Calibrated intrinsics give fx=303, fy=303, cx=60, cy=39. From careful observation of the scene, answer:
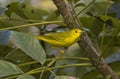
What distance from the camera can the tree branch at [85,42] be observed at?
0.64m

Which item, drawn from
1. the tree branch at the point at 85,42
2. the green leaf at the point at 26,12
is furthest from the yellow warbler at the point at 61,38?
the green leaf at the point at 26,12

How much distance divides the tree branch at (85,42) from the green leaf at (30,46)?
0.10 meters

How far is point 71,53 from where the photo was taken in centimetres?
102

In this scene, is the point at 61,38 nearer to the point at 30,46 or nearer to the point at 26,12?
the point at 30,46

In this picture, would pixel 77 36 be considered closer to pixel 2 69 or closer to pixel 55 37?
pixel 55 37

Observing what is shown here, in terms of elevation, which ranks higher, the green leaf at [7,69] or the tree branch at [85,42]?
the green leaf at [7,69]

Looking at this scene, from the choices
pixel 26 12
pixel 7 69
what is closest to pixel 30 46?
pixel 7 69

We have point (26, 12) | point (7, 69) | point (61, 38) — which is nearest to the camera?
point (7, 69)

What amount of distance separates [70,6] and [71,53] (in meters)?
0.37

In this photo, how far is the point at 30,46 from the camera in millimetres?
573

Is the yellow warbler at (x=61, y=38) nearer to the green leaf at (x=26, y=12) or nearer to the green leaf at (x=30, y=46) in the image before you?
the green leaf at (x=30, y=46)

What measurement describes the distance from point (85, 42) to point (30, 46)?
0.52 feet

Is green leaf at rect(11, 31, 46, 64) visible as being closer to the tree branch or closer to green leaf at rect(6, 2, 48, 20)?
the tree branch

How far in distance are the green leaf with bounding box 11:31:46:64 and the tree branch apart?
0.10 m
